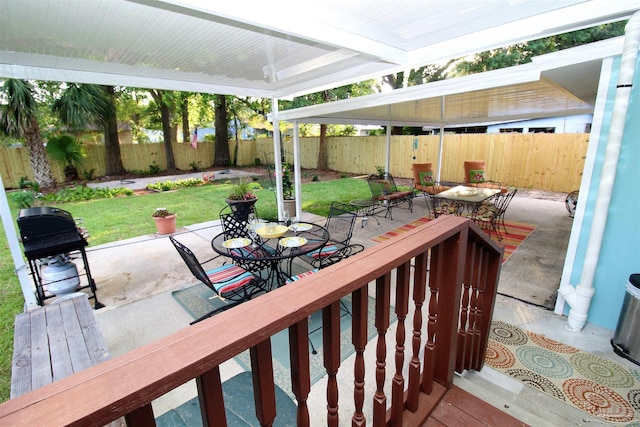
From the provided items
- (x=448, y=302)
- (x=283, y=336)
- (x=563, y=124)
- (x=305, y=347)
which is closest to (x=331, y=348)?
(x=305, y=347)

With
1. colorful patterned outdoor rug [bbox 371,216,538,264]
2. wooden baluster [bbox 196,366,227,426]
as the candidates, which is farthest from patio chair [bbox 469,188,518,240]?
wooden baluster [bbox 196,366,227,426]

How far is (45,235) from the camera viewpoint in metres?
3.17

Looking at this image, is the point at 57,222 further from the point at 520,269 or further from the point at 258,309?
the point at 520,269

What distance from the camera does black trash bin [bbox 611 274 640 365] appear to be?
2.33 m

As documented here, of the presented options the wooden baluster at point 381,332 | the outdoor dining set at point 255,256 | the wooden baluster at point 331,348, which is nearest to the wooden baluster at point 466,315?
the wooden baluster at point 381,332

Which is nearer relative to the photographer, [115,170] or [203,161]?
[115,170]

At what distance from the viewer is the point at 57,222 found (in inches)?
127

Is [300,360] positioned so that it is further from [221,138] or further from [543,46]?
[221,138]

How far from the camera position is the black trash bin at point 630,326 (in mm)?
2328

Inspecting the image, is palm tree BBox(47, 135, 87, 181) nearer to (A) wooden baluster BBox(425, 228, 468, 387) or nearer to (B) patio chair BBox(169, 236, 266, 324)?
(B) patio chair BBox(169, 236, 266, 324)

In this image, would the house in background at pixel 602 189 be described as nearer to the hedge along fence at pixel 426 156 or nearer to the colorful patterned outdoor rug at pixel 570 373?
the colorful patterned outdoor rug at pixel 570 373

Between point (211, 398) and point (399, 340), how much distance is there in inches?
33.7

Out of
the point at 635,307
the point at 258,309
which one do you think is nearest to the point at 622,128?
the point at 635,307

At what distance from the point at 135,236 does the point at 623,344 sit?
7015 millimetres
